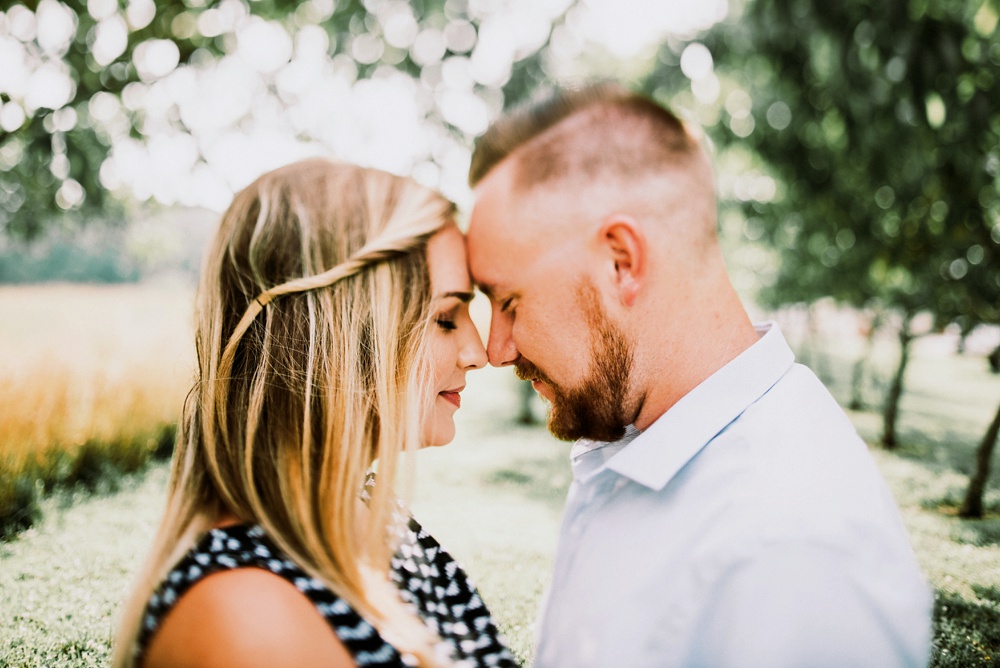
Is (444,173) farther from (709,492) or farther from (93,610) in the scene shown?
(709,492)

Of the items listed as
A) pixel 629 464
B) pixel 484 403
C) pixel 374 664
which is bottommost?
pixel 484 403

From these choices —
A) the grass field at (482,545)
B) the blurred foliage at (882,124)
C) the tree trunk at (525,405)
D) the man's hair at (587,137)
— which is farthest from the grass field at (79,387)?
the tree trunk at (525,405)

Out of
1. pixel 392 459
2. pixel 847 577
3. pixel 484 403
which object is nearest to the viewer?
pixel 847 577

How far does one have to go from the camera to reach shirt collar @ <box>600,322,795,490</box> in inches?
66.2

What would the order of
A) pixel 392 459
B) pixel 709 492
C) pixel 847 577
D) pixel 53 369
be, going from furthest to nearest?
pixel 53 369
pixel 392 459
pixel 709 492
pixel 847 577

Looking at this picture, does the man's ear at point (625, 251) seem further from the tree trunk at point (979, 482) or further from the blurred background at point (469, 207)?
the tree trunk at point (979, 482)

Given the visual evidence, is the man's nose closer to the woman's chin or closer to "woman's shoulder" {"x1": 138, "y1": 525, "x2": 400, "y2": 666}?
the woman's chin

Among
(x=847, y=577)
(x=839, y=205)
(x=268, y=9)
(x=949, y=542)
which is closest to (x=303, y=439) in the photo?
(x=847, y=577)

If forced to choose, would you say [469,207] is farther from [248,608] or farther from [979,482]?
[979,482]

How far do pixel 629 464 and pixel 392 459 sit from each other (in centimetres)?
66

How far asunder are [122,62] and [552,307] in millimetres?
4927

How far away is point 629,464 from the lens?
5.73 feet

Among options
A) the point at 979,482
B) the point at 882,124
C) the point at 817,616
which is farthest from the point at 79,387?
the point at 979,482

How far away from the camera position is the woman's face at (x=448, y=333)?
6.18 feet
